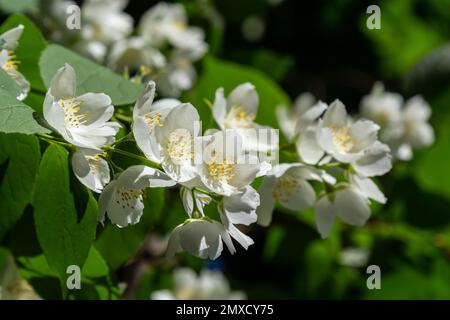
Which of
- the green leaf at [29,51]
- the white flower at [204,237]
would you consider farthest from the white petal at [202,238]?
the green leaf at [29,51]

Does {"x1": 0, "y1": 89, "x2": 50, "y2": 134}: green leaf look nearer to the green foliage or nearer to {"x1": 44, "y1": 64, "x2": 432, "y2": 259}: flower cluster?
{"x1": 44, "y1": 64, "x2": 432, "y2": 259}: flower cluster

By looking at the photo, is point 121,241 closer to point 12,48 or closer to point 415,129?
point 12,48

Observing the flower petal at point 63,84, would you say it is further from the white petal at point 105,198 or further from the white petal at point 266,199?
the white petal at point 266,199

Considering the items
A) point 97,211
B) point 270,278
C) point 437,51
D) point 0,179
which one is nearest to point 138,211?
point 97,211

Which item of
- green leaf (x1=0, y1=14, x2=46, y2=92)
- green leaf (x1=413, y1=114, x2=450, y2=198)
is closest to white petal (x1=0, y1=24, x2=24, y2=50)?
green leaf (x1=0, y1=14, x2=46, y2=92)

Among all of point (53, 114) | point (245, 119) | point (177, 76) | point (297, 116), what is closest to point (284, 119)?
point (297, 116)

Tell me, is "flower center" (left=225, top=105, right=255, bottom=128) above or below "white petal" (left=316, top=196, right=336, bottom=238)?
above
